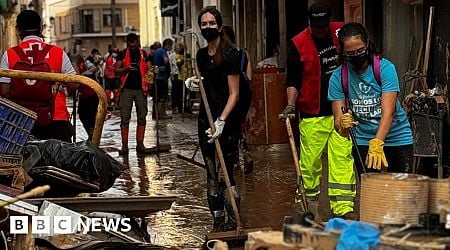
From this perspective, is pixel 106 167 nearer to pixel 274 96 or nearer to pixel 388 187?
pixel 388 187

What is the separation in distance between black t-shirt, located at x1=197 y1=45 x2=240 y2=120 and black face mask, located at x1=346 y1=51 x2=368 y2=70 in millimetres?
1512

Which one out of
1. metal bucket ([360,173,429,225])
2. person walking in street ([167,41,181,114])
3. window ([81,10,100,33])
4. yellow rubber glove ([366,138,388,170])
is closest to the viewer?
metal bucket ([360,173,429,225])

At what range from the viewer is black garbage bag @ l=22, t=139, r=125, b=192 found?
24.1 feet

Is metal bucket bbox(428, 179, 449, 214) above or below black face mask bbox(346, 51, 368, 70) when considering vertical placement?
below

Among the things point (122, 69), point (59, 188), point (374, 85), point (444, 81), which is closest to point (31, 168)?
point (59, 188)

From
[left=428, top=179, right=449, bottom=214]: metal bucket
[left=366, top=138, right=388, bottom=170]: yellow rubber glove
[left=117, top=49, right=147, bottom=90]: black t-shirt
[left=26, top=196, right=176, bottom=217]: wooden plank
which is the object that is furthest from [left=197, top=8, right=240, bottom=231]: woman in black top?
[left=117, top=49, right=147, bottom=90]: black t-shirt

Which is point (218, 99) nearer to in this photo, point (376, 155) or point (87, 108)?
point (376, 155)

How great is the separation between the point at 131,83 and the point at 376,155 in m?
8.55

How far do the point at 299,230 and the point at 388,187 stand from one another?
72 centimetres

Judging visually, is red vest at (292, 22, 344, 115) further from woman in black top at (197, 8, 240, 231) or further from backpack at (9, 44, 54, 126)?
backpack at (9, 44, 54, 126)

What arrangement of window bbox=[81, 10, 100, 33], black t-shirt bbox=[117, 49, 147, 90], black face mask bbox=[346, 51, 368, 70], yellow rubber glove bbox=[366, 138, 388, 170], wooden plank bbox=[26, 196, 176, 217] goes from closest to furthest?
wooden plank bbox=[26, 196, 176, 217] < yellow rubber glove bbox=[366, 138, 388, 170] < black face mask bbox=[346, 51, 368, 70] < black t-shirt bbox=[117, 49, 147, 90] < window bbox=[81, 10, 100, 33]

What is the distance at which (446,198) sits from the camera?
4.64 meters

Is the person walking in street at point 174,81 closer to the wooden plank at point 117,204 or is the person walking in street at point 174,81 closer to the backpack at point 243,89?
the backpack at point 243,89

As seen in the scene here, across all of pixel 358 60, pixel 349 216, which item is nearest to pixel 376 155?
pixel 358 60
